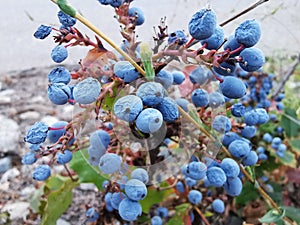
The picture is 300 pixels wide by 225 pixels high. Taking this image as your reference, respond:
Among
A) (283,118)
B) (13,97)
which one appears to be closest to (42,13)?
(13,97)

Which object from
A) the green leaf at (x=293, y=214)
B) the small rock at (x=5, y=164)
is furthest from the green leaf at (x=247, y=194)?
the small rock at (x=5, y=164)

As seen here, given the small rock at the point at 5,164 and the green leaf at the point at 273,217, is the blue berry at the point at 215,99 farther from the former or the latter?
the small rock at the point at 5,164

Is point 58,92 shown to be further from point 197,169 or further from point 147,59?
point 197,169

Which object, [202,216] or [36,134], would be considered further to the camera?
[202,216]

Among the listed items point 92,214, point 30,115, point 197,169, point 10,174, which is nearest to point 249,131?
point 197,169

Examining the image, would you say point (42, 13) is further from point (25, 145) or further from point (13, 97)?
point (25, 145)

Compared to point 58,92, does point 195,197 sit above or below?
below
